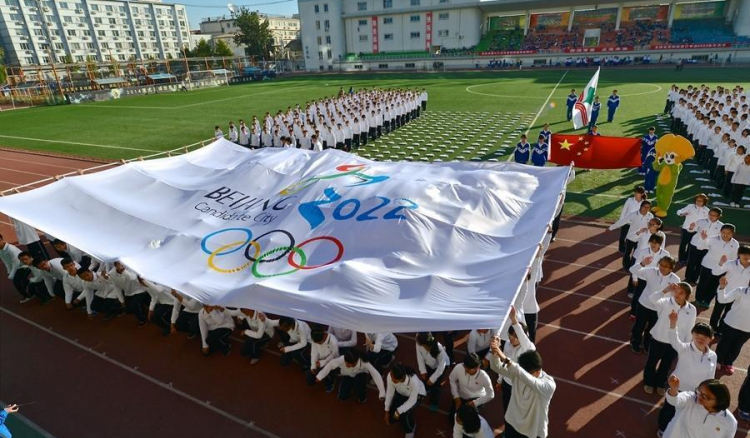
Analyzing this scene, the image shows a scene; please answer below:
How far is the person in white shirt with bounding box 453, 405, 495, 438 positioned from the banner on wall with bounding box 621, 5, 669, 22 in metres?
67.5

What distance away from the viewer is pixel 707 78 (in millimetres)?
32500

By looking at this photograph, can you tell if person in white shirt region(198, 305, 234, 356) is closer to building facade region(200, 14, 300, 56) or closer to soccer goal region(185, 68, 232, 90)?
soccer goal region(185, 68, 232, 90)

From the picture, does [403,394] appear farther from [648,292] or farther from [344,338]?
[648,292]

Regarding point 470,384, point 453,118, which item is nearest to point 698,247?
point 470,384

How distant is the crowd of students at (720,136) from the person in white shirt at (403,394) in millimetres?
10362

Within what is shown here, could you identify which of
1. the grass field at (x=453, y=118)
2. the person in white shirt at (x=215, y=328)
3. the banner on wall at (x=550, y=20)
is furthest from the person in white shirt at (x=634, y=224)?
the banner on wall at (x=550, y=20)

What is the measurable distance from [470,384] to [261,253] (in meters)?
3.16

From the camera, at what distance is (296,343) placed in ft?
20.2

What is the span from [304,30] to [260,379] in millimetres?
69385

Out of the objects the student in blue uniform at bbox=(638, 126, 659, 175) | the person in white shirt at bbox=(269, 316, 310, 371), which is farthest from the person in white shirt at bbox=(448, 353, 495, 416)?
the student in blue uniform at bbox=(638, 126, 659, 175)

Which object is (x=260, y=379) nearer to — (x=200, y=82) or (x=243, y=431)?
(x=243, y=431)

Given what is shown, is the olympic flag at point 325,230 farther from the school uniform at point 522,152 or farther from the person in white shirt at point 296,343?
the school uniform at point 522,152

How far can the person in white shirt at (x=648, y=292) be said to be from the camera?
5.38m

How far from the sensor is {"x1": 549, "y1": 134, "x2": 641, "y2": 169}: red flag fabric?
33.8 ft
